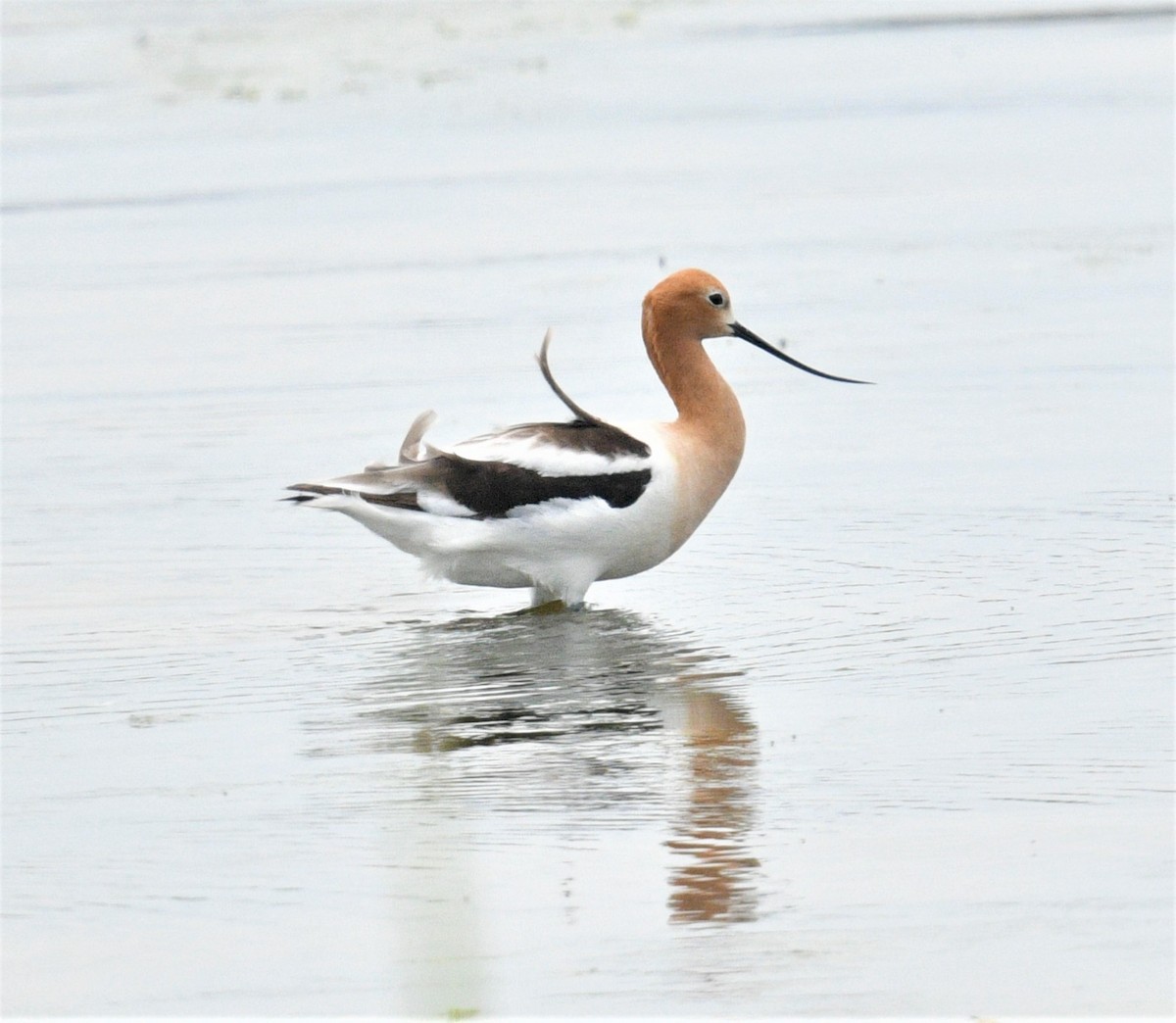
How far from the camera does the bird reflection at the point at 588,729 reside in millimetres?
5730

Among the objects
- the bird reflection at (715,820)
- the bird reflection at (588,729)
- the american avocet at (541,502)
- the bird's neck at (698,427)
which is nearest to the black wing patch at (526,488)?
the american avocet at (541,502)

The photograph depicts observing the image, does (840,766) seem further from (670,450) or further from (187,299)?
(187,299)

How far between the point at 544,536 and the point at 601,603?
55 centimetres

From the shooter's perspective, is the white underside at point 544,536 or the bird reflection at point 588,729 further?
Answer: the white underside at point 544,536

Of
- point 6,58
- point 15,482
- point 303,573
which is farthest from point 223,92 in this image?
point 303,573

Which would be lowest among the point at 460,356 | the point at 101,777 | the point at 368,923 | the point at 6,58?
the point at 368,923

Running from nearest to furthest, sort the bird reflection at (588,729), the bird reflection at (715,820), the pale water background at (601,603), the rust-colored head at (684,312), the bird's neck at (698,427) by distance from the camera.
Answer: the pale water background at (601,603) → the bird reflection at (715,820) → the bird reflection at (588,729) → the bird's neck at (698,427) → the rust-colored head at (684,312)

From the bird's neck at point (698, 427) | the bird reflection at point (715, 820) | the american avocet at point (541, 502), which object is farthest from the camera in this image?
the bird's neck at point (698, 427)

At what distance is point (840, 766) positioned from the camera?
20.5 feet

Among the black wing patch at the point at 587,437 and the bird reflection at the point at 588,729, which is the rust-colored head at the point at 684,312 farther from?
the bird reflection at the point at 588,729

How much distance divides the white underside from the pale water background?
0.60ft

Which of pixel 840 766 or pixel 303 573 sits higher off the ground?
pixel 303 573

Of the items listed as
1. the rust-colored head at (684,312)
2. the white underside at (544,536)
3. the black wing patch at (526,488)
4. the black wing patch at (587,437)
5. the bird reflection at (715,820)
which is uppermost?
the rust-colored head at (684,312)

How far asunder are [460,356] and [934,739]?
20.2 feet
